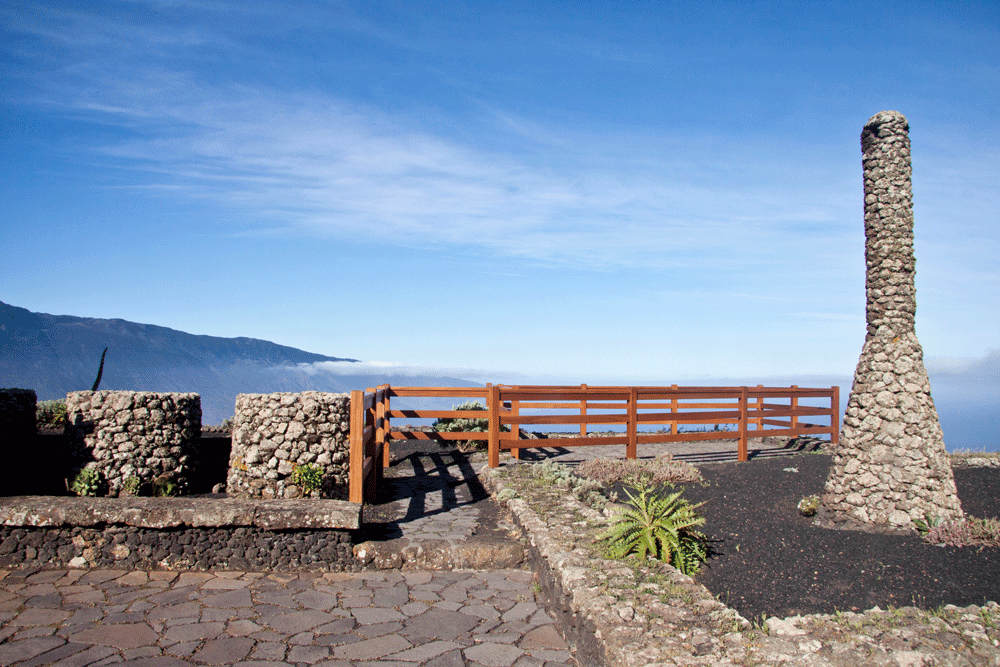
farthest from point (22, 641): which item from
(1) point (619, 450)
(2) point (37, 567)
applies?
(1) point (619, 450)

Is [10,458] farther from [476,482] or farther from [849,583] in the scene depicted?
[849,583]

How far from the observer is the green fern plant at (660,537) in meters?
4.94

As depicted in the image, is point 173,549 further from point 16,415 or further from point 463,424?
point 463,424

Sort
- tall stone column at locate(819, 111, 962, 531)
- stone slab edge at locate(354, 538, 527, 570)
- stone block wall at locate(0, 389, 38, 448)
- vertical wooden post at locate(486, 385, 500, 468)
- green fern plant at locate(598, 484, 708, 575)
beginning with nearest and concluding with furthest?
1. green fern plant at locate(598, 484, 708, 575)
2. stone slab edge at locate(354, 538, 527, 570)
3. tall stone column at locate(819, 111, 962, 531)
4. stone block wall at locate(0, 389, 38, 448)
5. vertical wooden post at locate(486, 385, 500, 468)

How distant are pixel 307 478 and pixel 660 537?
3.98 m

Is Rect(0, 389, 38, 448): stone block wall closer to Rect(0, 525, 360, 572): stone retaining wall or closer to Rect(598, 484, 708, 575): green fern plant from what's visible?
Rect(0, 525, 360, 572): stone retaining wall

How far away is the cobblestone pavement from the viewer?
13.6 ft

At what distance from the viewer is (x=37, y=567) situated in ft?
18.9

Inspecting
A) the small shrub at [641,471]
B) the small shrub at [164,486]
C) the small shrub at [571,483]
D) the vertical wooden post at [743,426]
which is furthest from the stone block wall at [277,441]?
the vertical wooden post at [743,426]

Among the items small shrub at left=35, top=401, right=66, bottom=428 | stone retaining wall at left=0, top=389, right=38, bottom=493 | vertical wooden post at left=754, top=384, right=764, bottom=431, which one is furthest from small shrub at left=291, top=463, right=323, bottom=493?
vertical wooden post at left=754, top=384, right=764, bottom=431

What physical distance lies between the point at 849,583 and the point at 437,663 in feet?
10.4

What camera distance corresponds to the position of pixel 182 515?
5754mm

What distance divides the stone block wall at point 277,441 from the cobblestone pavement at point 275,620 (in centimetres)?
138

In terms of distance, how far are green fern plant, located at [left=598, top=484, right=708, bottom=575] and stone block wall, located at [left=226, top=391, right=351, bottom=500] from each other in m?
3.47
